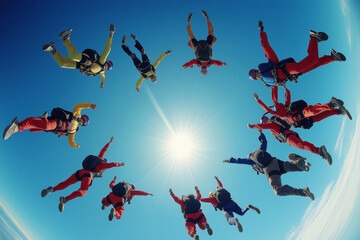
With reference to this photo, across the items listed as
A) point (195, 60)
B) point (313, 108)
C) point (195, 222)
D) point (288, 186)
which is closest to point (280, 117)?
point (313, 108)

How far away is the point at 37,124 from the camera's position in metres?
6.49

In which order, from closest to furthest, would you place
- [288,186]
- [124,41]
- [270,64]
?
[288,186]
[270,64]
[124,41]

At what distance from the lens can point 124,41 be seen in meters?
9.24

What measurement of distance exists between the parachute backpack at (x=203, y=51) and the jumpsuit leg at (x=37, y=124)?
747 centimetres

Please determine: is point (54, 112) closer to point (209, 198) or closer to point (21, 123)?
point (21, 123)

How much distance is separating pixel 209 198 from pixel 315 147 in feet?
19.2

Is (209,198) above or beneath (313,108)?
beneath

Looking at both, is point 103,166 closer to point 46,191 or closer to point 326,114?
point 46,191

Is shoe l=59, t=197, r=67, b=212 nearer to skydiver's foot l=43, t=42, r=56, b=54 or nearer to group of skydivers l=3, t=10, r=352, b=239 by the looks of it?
group of skydivers l=3, t=10, r=352, b=239

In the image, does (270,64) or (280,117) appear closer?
(270,64)

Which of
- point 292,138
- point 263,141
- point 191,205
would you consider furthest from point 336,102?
point 191,205

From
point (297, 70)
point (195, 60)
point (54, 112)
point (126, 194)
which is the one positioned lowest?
point (126, 194)

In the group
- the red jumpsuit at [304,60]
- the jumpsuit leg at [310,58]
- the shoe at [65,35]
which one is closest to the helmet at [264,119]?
the red jumpsuit at [304,60]

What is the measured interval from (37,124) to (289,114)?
10.7 m
